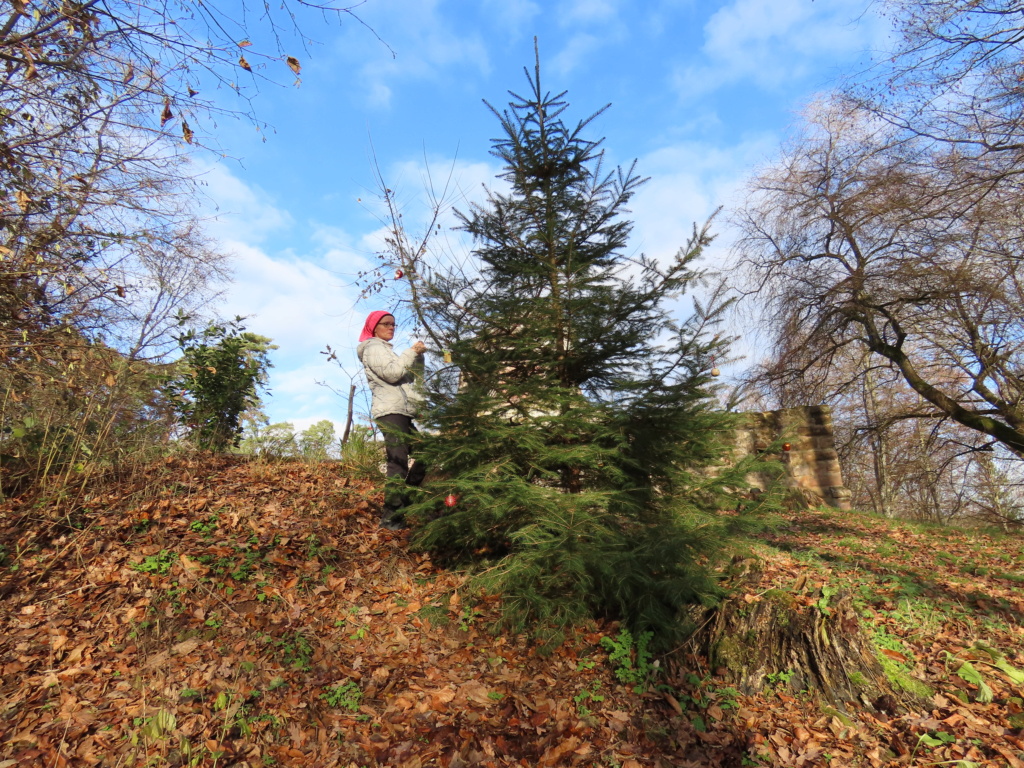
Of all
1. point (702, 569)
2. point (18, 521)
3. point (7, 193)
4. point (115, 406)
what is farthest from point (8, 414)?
point (702, 569)

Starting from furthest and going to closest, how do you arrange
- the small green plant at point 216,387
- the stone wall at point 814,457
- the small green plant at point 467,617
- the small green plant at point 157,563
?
the stone wall at point 814,457, the small green plant at point 216,387, the small green plant at point 157,563, the small green plant at point 467,617

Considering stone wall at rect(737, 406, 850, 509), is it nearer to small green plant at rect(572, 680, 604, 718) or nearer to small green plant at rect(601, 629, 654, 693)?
small green plant at rect(601, 629, 654, 693)

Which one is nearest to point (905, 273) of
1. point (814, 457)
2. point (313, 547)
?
point (814, 457)

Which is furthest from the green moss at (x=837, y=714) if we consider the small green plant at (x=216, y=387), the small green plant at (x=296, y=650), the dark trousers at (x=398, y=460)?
the small green plant at (x=216, y=387)

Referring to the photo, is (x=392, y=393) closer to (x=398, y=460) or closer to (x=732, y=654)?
(x=398, y=460)

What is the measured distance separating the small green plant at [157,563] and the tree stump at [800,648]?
14.6ft

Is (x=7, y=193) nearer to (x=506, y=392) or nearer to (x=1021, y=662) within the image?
(x=506, y=392)

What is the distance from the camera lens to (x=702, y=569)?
3.97 m

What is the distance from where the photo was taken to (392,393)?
558 cm

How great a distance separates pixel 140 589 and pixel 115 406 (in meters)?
2.70

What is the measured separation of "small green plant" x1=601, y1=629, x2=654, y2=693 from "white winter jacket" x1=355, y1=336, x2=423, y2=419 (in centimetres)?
276

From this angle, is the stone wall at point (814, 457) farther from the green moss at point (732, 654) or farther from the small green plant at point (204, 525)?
the small green plant at point (204, 525)

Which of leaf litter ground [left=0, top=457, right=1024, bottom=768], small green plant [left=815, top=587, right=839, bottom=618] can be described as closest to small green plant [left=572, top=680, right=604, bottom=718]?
leaf litter ground [left=0, top=457, right=1024, bottom=768]

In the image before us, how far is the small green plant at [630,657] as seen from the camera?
3.93 m
